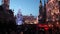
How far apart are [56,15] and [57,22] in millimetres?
6031

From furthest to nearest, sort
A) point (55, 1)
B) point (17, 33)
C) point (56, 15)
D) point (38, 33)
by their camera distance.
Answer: point (55, 1) → point (56, 15) → point (38, 33) → point (17, 33)

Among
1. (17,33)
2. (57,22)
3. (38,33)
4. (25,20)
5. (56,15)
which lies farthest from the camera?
(25,20)

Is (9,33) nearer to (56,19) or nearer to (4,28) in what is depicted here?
(4,28)

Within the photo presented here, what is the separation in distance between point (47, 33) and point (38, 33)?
3116 mm

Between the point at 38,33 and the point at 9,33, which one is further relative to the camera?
the point at 38,33

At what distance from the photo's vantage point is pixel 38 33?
4984 centimetres

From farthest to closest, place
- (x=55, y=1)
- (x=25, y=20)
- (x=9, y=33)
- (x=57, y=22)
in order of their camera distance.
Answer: (x=25, y=20), (x=55, y=1), (x=57, y=22), (x=9, y=33)

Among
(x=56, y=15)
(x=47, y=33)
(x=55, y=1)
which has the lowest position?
(x=47, y=33)

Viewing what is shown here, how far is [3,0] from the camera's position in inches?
3415

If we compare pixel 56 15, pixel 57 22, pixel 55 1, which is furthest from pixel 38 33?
pixel 55 1

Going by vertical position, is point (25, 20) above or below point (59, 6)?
below

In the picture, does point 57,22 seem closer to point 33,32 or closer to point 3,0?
point 33,32

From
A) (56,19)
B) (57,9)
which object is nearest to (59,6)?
(57,9)

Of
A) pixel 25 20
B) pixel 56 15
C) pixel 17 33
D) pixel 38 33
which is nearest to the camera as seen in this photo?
pixel 17 33
